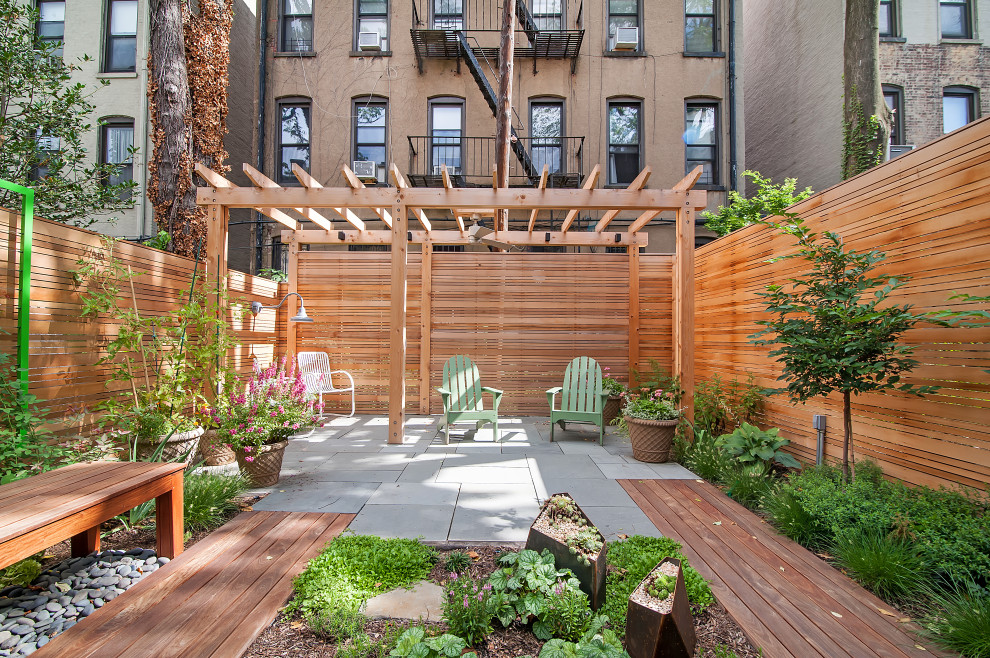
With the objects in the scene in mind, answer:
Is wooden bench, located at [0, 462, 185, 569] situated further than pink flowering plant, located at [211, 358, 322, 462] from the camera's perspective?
No

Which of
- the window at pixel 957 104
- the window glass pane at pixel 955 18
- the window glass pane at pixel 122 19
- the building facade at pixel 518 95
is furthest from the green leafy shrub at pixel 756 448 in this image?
the window glass pane at pixel 122 19

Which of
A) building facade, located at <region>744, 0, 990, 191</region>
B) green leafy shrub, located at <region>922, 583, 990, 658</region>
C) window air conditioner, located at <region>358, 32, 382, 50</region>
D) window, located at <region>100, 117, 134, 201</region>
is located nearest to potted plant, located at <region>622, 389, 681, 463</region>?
green leafy shrub, located at <region>922, 583, 990, 658</region>

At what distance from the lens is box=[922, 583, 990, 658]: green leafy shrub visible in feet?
5.36

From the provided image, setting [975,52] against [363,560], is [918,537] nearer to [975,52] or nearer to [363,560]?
[363,560]

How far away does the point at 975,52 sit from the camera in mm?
8570


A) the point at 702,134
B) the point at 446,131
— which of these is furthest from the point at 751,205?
the point at 446,131

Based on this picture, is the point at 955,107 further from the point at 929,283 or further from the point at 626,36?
the point at 929,283

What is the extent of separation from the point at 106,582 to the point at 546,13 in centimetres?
1032

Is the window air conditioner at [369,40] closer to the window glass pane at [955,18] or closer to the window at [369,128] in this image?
the window at [369,128]

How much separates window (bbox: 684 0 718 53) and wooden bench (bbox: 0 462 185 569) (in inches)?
409

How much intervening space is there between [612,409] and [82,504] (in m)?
5.28

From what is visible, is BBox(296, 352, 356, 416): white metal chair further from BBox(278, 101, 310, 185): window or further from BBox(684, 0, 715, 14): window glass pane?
BBox(684, 0, 715, 14): window glass pane

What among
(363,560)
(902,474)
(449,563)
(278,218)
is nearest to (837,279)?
(902,474)

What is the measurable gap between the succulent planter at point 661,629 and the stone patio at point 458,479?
3.53 ft
